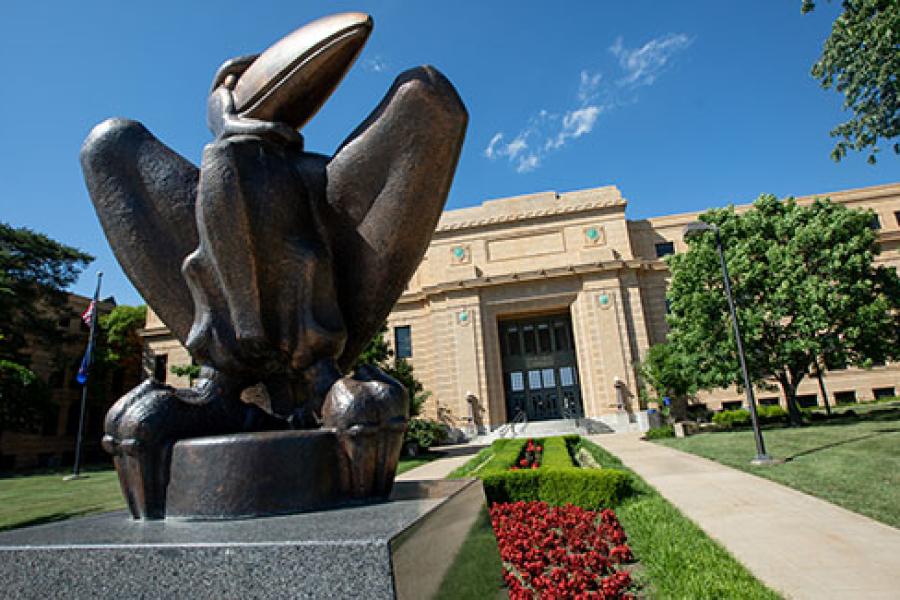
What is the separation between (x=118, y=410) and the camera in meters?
2.48

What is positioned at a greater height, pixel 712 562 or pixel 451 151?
pixel 451 151

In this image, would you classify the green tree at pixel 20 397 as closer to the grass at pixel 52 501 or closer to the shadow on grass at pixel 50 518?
the grass at pixel 52 501

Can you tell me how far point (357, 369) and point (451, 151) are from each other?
1354mm

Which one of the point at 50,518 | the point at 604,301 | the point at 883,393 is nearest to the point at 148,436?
the point at 50,518

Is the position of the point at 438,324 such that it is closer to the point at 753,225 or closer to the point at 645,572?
the point at 753,225

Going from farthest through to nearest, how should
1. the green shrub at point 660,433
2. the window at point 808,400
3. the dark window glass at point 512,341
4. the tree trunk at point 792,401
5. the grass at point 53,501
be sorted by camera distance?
the dark window glass at point 512,341 < the window at point 808,400 < the green shrub at point 660,433 < the tree trunk at point 792,401 < the grass at point 53,501

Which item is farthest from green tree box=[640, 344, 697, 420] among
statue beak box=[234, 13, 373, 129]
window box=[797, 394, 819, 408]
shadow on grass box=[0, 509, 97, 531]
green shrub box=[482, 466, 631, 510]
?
statue beak box=[234, 13, 373, 129]

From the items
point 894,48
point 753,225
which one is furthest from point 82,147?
point 753,225

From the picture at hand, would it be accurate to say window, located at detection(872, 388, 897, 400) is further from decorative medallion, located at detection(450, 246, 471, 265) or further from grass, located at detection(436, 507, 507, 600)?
grass, located at detection(436, 507, 507, 600)

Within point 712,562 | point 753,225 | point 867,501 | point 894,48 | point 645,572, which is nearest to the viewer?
point 712,562

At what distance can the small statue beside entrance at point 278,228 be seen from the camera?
2.84 m

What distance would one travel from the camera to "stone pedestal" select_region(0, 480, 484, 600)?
1553 millimetres

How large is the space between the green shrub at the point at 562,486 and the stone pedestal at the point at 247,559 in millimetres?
6770

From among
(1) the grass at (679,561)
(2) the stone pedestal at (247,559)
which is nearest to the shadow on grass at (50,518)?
(2) the stone pedestal at (247,559)
